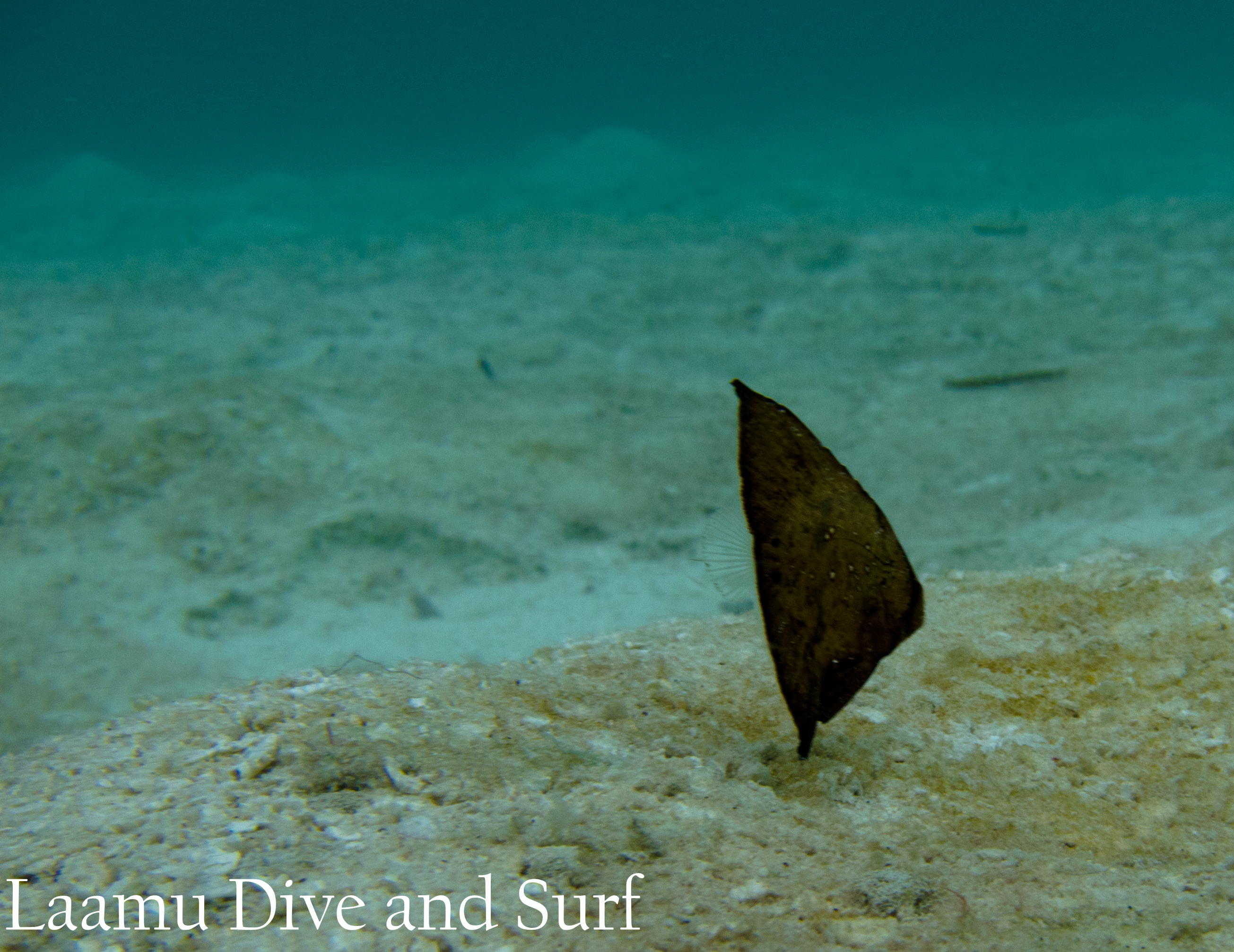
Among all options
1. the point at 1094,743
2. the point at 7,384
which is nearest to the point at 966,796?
the point at 1094,743

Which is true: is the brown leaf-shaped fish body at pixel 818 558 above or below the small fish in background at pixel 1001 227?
below

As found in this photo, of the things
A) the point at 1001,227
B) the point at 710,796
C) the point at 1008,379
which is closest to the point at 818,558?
the point at 710,796

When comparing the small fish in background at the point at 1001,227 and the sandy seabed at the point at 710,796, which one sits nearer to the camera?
the sandy seabed at the point at 710,796

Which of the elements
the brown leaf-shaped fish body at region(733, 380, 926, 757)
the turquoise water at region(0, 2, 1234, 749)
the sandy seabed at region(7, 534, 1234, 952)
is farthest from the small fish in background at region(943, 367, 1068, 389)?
the brown leaf-shaped fish body at region(733, 380, 926, 757)

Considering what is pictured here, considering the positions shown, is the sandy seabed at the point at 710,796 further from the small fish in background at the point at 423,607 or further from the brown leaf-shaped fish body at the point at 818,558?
the small fish in background at the point at 423,607

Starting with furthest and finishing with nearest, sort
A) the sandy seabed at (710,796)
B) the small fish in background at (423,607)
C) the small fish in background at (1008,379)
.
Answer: the small fish in background at (1008,379) < the small fish in background at (423,607) < the sandy seabed at (710,796)

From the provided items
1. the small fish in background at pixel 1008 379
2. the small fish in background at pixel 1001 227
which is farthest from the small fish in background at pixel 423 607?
the small fish in background at pixel 1001 227

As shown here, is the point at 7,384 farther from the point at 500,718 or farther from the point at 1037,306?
the point at 1037,306
